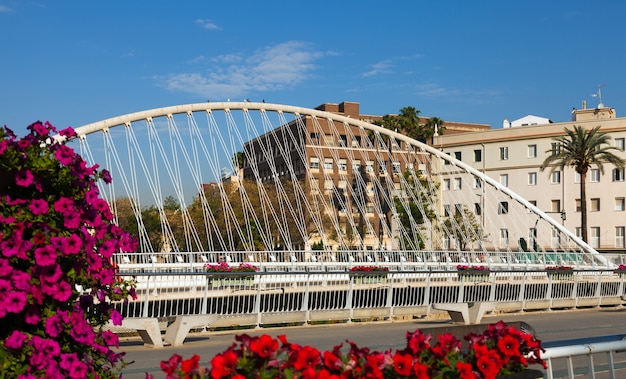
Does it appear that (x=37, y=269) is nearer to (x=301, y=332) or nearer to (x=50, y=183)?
(x=50, y=183)

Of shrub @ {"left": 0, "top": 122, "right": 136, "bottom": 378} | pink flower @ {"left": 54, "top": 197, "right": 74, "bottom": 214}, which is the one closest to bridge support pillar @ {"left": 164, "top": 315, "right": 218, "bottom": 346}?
shrub @ {"left": 0, "top": 122, "right": 136, "bottom": 378}

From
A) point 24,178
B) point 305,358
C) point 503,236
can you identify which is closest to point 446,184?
point 503,236

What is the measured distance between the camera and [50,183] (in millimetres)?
6250

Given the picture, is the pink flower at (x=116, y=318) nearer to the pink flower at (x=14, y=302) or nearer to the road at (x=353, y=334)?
the pink flower at (x=14, y=302)

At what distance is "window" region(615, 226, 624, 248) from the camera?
76.0 meters

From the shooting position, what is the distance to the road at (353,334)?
15.8 meters

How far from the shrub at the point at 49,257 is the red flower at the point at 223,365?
75.9 inches

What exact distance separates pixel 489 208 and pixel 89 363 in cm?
8282

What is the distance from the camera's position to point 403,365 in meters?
4.85

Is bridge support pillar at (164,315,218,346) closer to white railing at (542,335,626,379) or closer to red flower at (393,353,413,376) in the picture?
white railing at (542,335,626,379)

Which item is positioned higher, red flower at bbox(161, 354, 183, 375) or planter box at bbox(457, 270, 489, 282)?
red flower at bbox(161, 354, 183, 375)

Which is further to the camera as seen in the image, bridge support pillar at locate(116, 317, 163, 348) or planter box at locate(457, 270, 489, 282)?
planter box at locate(457, 270, 489, 282)

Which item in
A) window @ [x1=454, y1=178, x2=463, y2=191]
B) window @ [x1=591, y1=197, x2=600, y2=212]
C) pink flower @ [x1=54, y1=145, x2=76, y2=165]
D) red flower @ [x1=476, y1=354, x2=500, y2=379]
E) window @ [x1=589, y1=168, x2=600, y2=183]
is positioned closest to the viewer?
red flower @ [x1=476, y1=354, x2=500, y2=379]

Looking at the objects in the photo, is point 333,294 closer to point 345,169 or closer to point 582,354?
point 582,354
